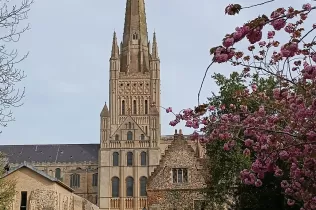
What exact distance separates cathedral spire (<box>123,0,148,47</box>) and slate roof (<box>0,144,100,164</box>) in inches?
859

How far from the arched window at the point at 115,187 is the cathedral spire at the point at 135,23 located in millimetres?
27422

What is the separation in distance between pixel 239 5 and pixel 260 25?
1.58 feet

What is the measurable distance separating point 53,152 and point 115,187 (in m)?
23.7

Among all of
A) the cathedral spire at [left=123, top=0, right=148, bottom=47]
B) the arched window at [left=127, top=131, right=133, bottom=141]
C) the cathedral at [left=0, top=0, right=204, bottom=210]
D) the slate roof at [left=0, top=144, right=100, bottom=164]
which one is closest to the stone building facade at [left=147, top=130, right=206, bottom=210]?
the cathedral at [left=0, top=0, right=204, bottom=210]

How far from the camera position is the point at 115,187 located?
94.6 m

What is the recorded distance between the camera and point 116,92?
103 meters

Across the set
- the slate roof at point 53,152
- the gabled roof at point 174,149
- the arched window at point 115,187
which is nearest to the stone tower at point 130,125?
the arched window at point 115,187

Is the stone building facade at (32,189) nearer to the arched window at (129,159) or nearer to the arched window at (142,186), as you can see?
the arched window at (142,186)

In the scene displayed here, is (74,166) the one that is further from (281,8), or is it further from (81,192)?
(281,8)

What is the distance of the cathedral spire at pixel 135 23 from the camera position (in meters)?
110

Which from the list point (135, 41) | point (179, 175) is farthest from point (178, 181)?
point (135, 41)

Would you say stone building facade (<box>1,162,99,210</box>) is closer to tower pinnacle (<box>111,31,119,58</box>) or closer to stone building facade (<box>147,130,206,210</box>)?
stone building facade (<box>147,130,206,210</box>)

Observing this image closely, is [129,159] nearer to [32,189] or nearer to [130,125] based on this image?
[130,125]

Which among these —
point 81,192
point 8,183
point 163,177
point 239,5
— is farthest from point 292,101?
point 81,192
